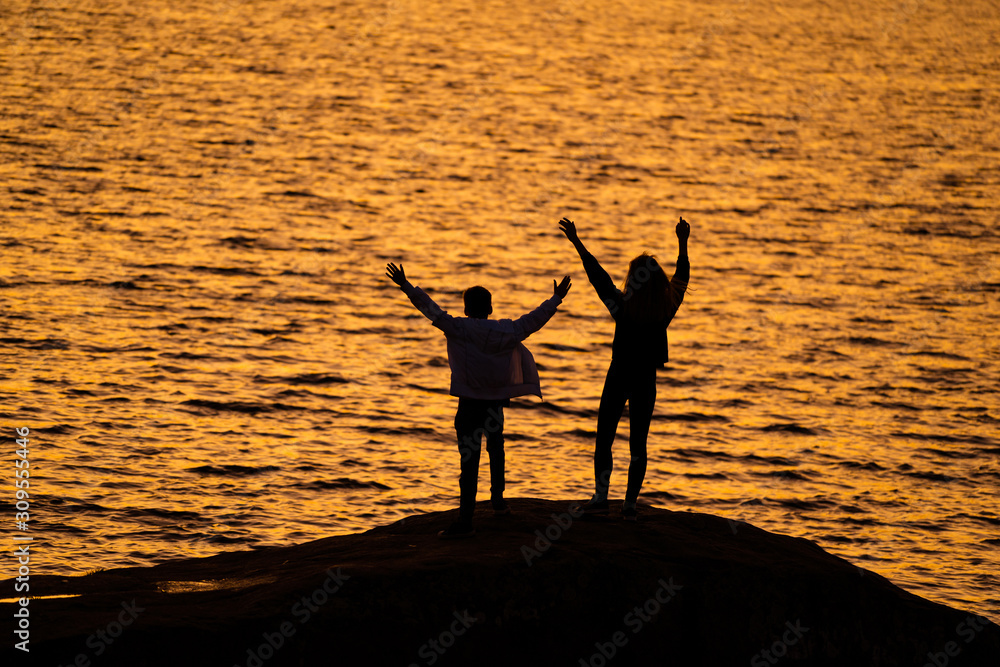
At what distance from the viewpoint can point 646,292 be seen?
832 cm

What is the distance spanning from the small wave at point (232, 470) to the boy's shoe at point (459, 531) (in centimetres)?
711

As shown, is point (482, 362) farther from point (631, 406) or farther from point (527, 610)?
point (527, 610)

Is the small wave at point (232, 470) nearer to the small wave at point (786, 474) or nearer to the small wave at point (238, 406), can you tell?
the small wave at point (238, 406)

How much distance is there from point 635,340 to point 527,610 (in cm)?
213

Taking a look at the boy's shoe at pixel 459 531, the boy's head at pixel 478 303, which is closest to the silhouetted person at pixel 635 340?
the boy's head at pixel 478 303

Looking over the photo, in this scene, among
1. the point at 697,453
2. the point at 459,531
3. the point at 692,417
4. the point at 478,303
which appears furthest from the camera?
the point at 692,417

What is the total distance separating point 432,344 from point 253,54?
23747mm

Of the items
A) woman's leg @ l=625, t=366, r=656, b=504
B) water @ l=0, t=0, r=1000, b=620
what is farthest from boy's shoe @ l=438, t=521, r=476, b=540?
water @ l=0, t=0, r=1000, b=620

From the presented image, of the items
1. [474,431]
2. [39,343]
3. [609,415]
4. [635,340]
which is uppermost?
[635,340]

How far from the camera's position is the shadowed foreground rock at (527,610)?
751 centimetres

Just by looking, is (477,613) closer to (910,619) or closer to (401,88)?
(910,619)

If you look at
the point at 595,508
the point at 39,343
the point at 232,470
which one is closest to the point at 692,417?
the point at 232,470

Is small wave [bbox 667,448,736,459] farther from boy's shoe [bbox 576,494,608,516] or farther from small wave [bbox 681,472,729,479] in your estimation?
boy's shoe [bbox 576,494,608,516]

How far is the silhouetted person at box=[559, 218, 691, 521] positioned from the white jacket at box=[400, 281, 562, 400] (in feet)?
1.86
